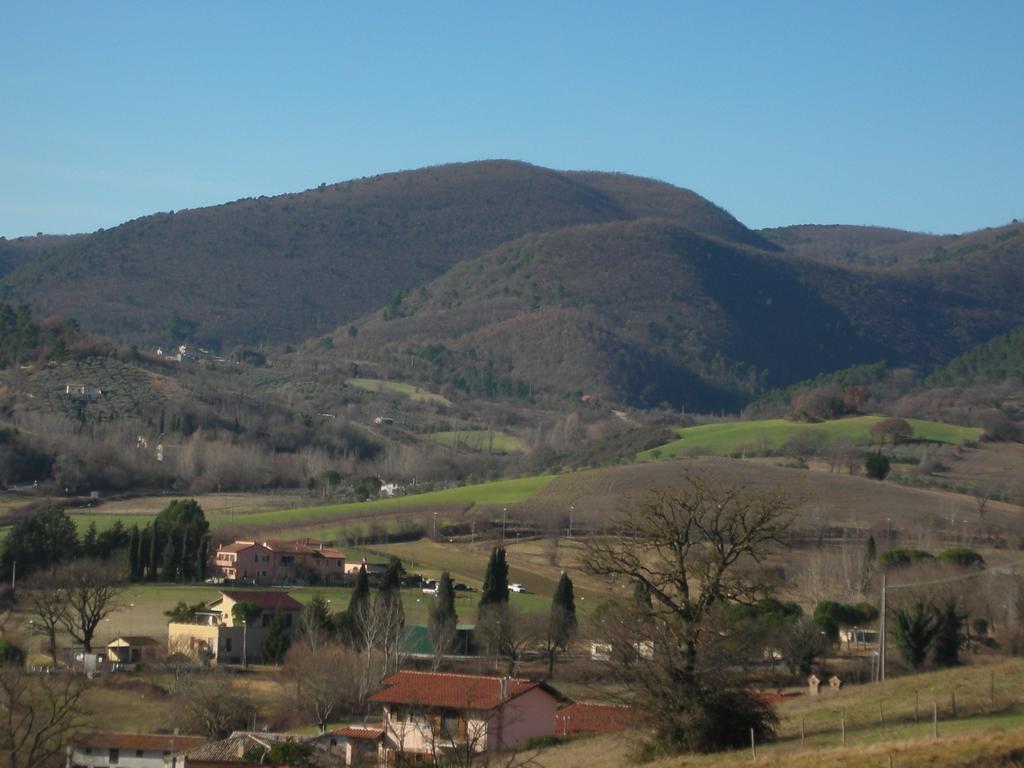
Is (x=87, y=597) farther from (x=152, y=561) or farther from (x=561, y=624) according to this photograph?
(x=561, y=624)

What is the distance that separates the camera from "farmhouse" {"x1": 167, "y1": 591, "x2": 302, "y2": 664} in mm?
48781

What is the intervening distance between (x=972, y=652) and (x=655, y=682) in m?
22.0

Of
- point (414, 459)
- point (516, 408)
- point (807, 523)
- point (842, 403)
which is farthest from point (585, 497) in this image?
point (516, 408)

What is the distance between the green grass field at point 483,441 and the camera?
132 meters

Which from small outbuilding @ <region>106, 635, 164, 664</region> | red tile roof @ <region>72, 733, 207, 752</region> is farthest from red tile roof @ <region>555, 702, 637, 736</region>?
small outbuilding @ <region>106, 635, 164, 664</region>

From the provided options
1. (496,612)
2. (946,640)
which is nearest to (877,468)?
(496,612)

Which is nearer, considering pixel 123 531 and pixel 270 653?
pixel 270 653

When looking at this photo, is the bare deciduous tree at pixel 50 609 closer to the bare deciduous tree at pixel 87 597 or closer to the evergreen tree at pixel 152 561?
the bare deciduous tree at pixel 87 597

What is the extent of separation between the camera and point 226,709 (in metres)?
38.4

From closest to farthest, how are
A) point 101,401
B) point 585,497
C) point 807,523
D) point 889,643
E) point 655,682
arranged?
point 655,682
point 889,643
point 807,523
point 585,497
point 101,401

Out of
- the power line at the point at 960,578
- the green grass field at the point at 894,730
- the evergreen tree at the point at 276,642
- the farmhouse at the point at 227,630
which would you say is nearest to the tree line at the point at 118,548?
the farmhouse at the point at 227,630

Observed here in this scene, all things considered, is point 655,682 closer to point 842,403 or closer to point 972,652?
point 972,652

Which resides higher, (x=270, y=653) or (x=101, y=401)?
(x=101, y=401)

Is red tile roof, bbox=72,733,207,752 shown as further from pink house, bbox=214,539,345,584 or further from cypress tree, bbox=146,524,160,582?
pink house, bbox=214,539,345,584
